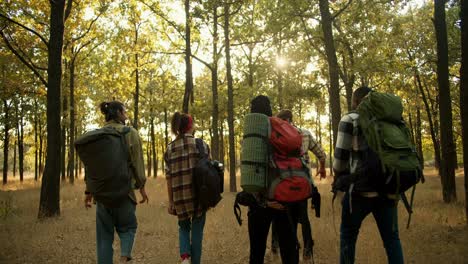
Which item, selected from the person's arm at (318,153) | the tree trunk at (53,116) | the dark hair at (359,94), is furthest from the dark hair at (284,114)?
the tree trunk at (53,116)

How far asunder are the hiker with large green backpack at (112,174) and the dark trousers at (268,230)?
1.46 metres

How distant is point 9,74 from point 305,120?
26.3m

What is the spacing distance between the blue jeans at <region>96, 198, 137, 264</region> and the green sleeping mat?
5.33 feet

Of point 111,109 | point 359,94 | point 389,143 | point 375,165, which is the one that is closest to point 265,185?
point 375,165

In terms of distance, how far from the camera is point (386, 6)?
12.3 meters

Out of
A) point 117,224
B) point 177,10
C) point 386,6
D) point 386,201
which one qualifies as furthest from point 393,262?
point 177,10

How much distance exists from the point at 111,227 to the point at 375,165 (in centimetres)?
311

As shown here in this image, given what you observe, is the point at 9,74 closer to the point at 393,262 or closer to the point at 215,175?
the point at 215,175

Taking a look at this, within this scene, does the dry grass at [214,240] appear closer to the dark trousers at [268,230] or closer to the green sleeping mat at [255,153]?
the dark trousers at [268,230]

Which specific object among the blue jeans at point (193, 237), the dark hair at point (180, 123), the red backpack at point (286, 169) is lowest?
the blue jeans at point (193, 237)

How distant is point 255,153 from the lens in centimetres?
369

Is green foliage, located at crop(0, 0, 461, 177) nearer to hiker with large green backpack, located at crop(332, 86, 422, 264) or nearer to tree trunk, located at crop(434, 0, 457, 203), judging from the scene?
tree trunk, located at crop(434, 0, 457, 203)

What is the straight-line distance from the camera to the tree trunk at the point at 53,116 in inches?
397

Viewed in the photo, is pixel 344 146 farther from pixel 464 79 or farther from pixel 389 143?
pixel 464 79
